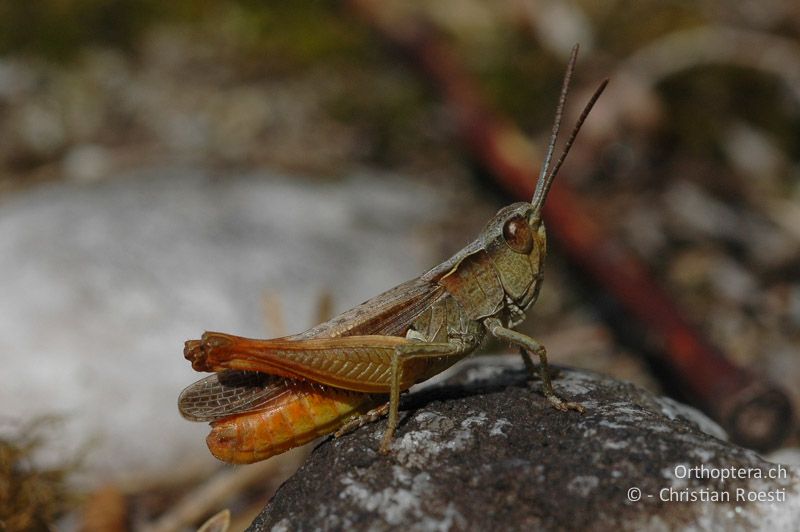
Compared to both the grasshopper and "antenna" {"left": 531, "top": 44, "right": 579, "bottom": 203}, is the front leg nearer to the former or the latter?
the grasshopper

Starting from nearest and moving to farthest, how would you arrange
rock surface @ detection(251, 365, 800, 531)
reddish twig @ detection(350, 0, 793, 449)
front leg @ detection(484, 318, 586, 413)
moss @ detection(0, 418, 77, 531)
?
rock surface @ detection(251, 365, 800, 531), front leg @ detection(484, 318, 586, 413), moss @ detection(0, 418, 77, 531), reddish twig @ detection(350, 0, 793, 449)

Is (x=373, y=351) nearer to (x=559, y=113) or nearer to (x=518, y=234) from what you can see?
(x=518, y=234)

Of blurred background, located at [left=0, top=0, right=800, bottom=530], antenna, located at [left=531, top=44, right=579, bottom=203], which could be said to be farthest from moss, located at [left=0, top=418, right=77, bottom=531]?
antenna, located at [left=531, top=44, right=579, bottom=203]

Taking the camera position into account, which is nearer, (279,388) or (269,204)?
(279,388)

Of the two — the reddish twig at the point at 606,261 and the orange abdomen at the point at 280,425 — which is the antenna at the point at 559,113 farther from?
the reddish twig at the point at 606,261

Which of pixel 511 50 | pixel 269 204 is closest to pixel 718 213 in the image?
pixel 511 50

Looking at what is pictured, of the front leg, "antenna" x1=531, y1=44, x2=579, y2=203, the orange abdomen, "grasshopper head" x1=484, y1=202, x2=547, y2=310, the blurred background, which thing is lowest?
the front leg

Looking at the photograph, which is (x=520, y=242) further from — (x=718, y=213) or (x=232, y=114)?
(x=232, y=114)

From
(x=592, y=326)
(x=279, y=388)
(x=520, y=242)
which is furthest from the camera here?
(x=592, y=326)
